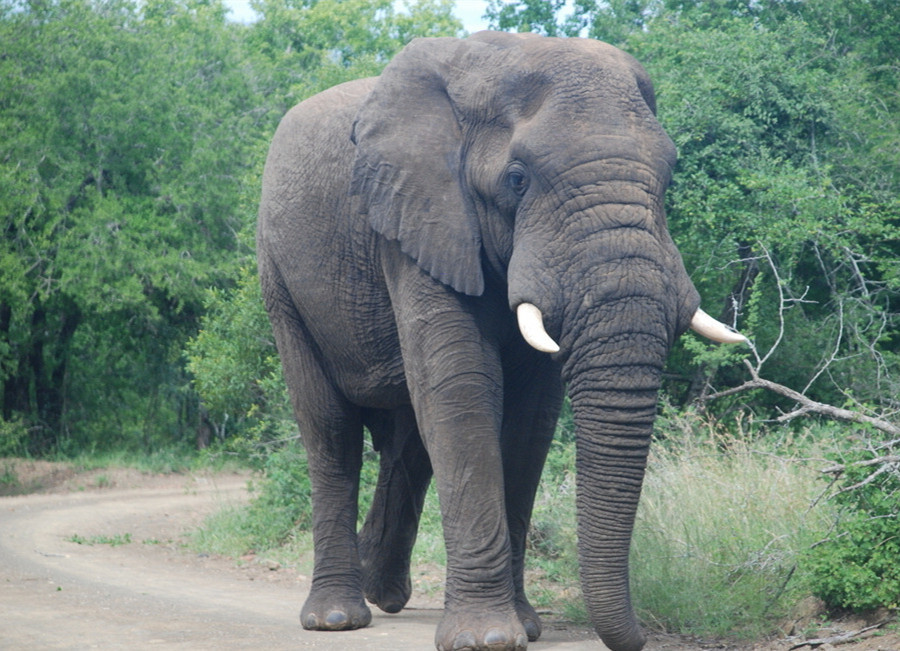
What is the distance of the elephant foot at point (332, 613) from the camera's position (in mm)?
6688

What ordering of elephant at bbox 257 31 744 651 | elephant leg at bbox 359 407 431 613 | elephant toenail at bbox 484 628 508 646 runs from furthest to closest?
elephant leg at bbox 359 407 431 613, elephant toenail at bbox 484 628 508 646, elephant at bbox 257 31 744 651

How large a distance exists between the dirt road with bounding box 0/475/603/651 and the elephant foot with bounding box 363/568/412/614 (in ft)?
0.25

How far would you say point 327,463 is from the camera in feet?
23.1

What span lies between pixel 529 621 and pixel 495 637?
992 millimetres

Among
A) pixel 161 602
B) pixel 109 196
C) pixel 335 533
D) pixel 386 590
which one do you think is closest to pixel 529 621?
pixel 335 533

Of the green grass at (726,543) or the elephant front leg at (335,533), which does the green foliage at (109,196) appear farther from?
the elephant front leg at (335,533)

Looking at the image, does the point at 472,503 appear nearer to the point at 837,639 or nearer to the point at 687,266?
the point at 837,639

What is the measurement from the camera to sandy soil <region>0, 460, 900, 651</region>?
19.9 ft

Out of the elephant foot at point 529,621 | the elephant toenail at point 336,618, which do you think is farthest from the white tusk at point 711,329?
the elephant toenail at point 336,618

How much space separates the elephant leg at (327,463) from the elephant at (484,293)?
0.01 meters

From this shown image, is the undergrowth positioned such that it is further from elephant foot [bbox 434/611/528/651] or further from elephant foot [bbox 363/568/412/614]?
elephant foot [bbox 434/611/528/651]

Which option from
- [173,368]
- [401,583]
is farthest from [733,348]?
[173,368]

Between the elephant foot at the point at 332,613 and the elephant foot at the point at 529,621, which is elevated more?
Result: the elephant foot at the point at 529,621

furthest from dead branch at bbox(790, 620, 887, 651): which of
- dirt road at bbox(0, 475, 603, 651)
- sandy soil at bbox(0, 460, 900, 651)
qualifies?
dirt road at bbox(0, 475, 603, 651)
